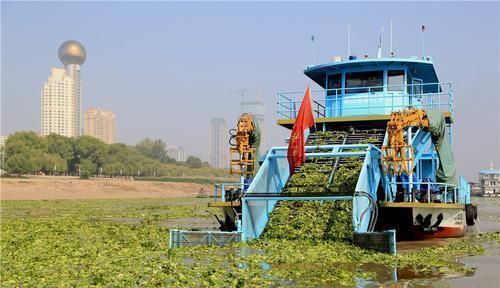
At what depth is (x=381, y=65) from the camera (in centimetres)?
2183

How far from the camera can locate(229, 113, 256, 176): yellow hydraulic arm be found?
795 inches

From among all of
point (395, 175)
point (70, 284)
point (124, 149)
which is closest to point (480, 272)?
point (395, 175)

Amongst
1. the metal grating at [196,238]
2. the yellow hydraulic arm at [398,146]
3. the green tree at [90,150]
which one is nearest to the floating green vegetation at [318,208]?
the yellow hydraulic arm at [398,146]

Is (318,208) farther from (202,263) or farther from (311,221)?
(202,263)

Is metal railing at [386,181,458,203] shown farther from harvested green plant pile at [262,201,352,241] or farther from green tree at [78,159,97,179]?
green tree at [78,159,97,179]

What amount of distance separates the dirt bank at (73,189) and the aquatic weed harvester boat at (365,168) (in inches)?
1987

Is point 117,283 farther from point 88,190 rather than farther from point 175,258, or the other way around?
point 88,190

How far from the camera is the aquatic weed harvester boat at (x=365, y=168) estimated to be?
16125mm

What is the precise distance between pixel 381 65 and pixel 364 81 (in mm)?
884

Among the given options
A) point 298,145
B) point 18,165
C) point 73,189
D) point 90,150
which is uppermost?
point 90,150

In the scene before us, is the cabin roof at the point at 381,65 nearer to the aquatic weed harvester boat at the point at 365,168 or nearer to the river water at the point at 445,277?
the aquatic weed harvester boat at the point at 365,168

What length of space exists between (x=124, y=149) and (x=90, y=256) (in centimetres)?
12728

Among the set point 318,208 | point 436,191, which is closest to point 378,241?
point 318,208

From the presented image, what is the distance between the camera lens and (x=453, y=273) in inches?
468
